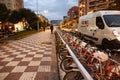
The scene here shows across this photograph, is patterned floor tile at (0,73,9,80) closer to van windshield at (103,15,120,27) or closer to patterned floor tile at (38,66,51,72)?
patterned floor tile at (38,66,51,72)

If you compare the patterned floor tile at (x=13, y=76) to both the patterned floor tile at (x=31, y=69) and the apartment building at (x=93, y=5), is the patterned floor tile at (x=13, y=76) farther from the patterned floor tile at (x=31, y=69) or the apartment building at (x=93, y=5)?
the apartment building at (x=93, y=5)

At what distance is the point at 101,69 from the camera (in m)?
3.71

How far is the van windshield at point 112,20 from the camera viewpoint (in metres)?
11.2

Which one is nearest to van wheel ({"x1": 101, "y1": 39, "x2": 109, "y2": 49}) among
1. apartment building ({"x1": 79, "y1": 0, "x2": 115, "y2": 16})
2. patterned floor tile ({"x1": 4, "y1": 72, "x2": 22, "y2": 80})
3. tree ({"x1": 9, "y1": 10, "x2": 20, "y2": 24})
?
patterned floor tile ({"x1": 4, "y1": 72, "x2": 22, "y2": 80})

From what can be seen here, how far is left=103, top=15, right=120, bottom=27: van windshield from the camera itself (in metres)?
11.2

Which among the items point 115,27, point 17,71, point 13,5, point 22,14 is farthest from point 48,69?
point 13,5

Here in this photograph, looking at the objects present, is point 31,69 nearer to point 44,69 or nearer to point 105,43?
point 44,69

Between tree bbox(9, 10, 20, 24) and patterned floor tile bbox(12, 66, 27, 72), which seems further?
tree bbox(9, 10, 20, 24)

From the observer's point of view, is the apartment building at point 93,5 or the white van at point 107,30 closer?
the white van at point 107,30

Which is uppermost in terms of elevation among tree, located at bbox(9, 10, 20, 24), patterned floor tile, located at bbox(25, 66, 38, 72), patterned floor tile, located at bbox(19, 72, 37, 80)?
tree, located at bbox(9, 10, 20, 24)

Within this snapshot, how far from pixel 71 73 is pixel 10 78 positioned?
195 cm

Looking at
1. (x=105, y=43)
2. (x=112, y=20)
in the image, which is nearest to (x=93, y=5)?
(x=112, y=20)

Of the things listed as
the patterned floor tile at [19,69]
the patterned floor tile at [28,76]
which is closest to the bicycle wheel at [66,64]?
the patterned floor tile at [28,76]

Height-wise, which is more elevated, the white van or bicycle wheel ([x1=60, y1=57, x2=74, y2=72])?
the white van
